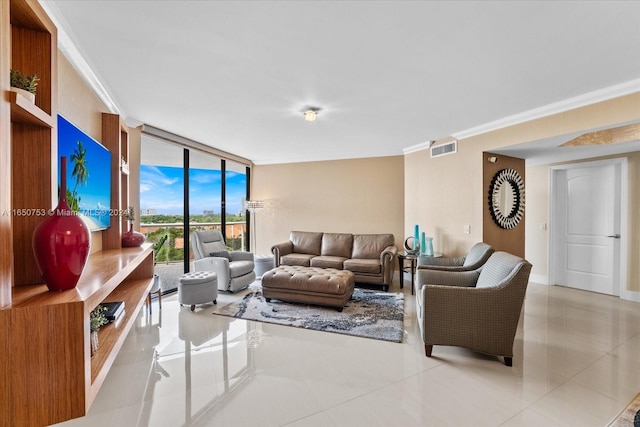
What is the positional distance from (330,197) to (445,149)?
99.4 inches

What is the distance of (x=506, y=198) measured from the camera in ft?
14.2

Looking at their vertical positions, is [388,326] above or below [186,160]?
below

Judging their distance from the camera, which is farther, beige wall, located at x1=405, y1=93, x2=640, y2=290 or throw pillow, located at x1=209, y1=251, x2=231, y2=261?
throw pillow, located at x1=209, y1=251, x2=231, y2=261

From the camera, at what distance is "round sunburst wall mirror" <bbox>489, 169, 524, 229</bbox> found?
4.23 metres

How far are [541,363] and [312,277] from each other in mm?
2468

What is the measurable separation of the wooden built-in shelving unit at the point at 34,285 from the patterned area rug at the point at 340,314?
6.01ft

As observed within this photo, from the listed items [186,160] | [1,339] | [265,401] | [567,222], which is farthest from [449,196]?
[1,339]

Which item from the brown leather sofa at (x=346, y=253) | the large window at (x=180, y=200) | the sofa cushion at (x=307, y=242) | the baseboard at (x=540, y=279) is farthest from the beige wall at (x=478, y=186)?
the large window at (x=180, y=200)

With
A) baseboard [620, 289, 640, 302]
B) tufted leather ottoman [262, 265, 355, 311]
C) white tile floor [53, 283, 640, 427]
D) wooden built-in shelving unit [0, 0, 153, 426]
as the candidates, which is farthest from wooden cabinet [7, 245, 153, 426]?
baseboard [620, 289, 640, 302]

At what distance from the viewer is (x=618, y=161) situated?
14.2ft

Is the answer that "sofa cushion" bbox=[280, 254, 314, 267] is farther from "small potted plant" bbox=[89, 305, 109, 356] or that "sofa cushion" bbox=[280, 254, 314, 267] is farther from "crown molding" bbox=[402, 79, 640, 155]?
"small potted plant" bbox=[89, 305, 109, 356]

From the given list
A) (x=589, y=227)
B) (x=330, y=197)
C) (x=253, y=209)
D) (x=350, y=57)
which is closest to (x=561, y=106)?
(x=350, y=57)

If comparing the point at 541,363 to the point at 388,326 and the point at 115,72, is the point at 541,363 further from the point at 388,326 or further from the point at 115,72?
the point at 115,72

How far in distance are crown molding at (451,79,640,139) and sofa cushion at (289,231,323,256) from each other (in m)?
3.25
